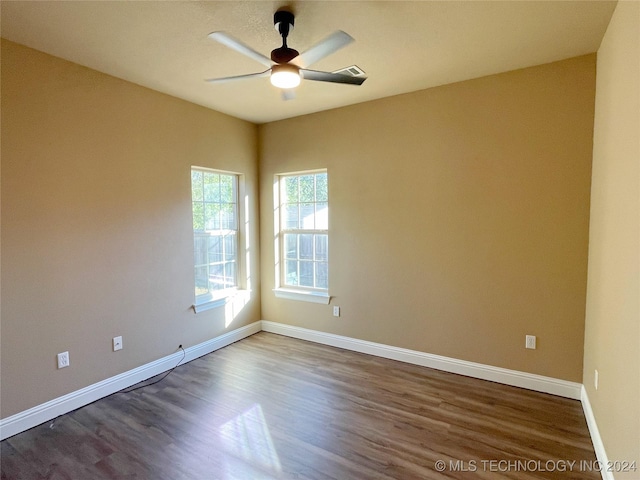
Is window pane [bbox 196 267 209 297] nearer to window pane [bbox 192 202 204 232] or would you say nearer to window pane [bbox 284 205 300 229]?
window pane [bbox 192 202 204 232]

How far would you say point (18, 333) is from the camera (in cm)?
230

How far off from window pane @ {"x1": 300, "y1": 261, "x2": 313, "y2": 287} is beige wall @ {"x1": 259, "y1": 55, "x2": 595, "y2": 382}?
331mm

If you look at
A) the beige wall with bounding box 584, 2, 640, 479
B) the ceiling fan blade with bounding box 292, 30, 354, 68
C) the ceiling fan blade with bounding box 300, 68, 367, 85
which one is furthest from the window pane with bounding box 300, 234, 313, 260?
the beige wall with bounding box 584, 2, 640, 479

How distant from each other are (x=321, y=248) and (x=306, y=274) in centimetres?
42

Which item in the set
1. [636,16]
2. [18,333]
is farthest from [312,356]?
[636,16]

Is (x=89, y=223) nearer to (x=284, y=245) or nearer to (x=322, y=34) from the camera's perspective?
(x=284, y=245)

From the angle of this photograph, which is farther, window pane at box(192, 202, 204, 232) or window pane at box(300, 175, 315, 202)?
window pane at box(300, 175, 315, 202)

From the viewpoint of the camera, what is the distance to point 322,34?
219 centimetres

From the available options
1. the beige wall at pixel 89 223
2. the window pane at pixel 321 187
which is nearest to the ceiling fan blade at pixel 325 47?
the beige wall at pixel 89 223

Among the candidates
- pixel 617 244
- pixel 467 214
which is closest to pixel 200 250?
pixel 467 214

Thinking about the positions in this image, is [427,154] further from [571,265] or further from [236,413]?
[236,413]

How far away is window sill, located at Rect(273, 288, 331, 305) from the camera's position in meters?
3.92

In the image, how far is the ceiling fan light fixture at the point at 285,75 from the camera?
1936mm

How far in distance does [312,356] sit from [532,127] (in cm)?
297
